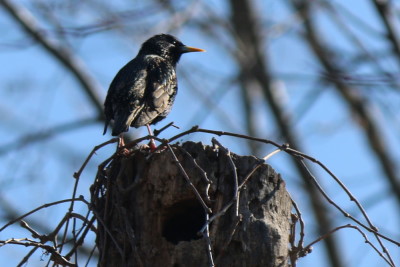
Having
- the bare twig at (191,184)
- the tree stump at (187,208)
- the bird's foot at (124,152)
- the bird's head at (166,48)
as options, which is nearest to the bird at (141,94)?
the bird's head at (166,48)

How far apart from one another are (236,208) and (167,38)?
175 inches

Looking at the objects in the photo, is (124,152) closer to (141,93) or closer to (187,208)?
(187,208)

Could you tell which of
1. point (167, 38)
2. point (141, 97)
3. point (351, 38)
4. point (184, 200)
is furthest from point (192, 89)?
point (184, 200)

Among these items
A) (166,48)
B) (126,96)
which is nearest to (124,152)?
(126,96)

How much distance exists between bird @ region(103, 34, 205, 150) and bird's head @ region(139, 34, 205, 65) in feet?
1.25

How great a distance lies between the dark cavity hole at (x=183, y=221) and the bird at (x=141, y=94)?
1.32m

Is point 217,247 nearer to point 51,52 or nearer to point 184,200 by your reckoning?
point 184,200

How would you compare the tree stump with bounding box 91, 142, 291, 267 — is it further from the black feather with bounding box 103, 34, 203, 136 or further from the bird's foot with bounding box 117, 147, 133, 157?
the black feather with bounding box 103, 34, 203, 136

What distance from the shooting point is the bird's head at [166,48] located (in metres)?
8.30

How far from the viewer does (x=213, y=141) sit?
4.45 meters

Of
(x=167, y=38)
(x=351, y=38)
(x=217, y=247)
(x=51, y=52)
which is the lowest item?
(x=217, y=247)

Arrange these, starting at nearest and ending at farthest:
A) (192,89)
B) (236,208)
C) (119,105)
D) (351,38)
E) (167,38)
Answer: (236,208)
(119,105)
(167,38)
(351,38)
(192,89)

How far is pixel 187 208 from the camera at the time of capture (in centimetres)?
460

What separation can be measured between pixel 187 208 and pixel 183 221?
8cm
